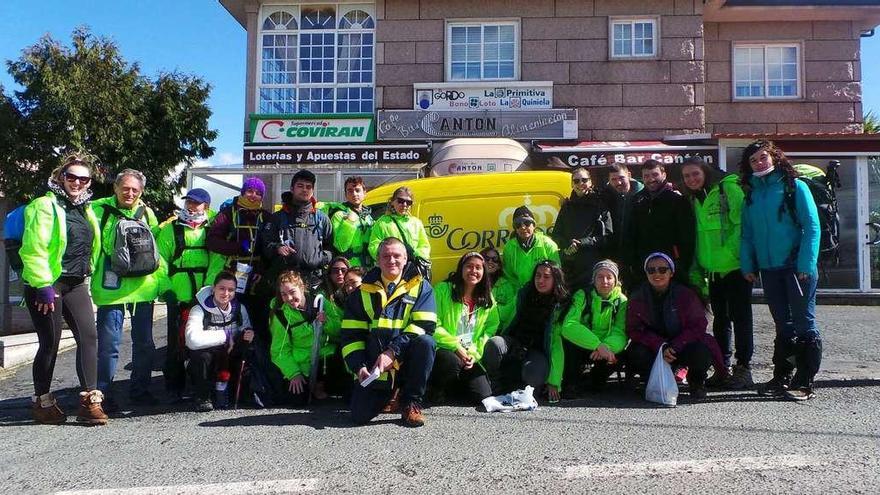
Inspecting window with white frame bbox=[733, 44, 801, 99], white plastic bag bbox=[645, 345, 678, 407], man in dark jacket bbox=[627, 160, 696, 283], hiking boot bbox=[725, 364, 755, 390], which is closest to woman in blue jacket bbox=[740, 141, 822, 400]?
hiking boot bbox=[725, 364, 755, 390]

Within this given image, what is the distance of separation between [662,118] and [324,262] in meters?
9.70

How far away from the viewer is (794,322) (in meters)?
4.93

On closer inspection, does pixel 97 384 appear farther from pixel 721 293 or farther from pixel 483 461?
pixel 721 293

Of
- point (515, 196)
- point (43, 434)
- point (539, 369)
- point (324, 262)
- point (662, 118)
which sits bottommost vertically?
point (43, 434)

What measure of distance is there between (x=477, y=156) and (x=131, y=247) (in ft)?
22.4

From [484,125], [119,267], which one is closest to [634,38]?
[484,125]

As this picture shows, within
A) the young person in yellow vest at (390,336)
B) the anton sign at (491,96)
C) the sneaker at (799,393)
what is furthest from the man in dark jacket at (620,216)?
the anton sign at (491,96)

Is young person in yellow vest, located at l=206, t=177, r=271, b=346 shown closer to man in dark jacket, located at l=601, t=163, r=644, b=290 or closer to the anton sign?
man in dark jacket, located at l=601, t=163, r=644, b=290

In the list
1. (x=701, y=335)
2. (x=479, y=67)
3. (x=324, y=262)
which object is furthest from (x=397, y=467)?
A: (x=479, y=67)

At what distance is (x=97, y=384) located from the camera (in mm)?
4910

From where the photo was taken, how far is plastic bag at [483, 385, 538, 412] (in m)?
4.78

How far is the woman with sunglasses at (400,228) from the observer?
548 centimetres

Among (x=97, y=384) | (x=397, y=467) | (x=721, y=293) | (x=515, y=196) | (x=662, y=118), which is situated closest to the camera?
(x=397, y=467)

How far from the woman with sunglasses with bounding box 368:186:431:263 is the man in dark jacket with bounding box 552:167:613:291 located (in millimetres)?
1292
